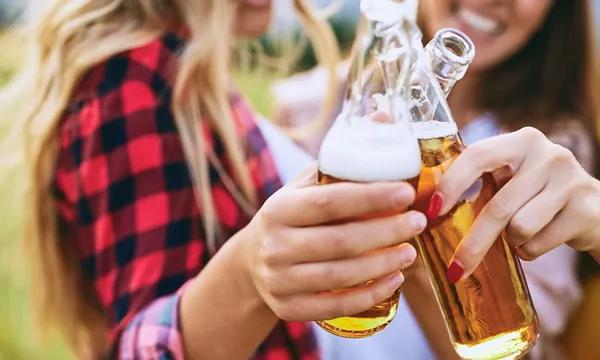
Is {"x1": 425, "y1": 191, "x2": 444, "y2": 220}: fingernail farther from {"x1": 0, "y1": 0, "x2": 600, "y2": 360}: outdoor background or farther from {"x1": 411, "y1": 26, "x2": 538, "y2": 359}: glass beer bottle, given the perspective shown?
{"x1": 0, "y1": 0, "x2": 600, "y2": 360}: outdoor background

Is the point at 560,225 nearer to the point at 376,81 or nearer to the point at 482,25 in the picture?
the point at 376,81

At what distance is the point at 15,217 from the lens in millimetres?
1604

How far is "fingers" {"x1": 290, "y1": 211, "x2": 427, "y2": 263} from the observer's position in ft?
1.89

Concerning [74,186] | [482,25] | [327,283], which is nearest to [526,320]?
[327,283]

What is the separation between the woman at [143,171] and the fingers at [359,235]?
27cm

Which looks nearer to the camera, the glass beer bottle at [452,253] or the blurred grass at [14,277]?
the glass beer bottle at [452,253]

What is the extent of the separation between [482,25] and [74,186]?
0.78 m

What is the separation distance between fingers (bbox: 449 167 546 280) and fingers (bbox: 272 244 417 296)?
0.06 meters

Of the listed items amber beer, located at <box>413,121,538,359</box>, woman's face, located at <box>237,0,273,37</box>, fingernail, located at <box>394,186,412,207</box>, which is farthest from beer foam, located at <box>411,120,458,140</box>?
woman's face, located at <box>237,0,273,37</box>

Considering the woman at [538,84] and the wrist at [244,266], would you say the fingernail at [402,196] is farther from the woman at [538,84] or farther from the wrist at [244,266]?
the woman at [538,84]

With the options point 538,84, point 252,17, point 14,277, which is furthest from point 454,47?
point 14,277

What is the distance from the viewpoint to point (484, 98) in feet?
5.49

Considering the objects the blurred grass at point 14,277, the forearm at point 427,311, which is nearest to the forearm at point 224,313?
the forearm at point 427,311

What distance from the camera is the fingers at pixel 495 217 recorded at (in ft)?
2.10
